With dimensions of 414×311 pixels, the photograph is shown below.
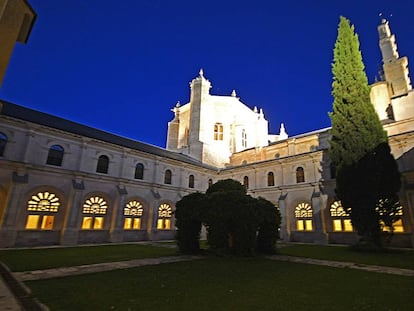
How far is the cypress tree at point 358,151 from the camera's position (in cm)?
1650

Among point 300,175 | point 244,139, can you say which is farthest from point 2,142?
point 244,139

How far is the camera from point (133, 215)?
24344 mm

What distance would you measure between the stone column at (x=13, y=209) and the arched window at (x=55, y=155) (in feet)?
7.43

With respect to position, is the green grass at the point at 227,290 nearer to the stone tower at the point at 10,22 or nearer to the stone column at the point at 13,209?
the stone tower at the point at 10,22

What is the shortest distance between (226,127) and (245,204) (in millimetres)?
30527

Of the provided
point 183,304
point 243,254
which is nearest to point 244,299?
point 183,304

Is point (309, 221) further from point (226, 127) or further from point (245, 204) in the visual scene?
point (226, 127)

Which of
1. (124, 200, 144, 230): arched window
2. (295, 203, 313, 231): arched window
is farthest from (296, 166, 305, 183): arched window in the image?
(124, 200, 144, 230): arched window

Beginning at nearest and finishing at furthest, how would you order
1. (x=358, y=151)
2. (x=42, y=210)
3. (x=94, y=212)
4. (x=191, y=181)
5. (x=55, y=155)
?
(x=358, y=151) < (x=42, y=210) < (x=55, y=155) < (x=94, y=212) < (x=191, y=181)

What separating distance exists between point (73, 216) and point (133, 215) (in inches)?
234

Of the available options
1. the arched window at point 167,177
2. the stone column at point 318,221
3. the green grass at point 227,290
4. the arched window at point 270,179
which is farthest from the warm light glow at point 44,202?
the stone column at point 318,221

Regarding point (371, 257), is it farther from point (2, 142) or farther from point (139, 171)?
point (2, 142)

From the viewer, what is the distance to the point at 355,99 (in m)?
19.0

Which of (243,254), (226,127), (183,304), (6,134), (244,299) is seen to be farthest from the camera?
(226,127)
